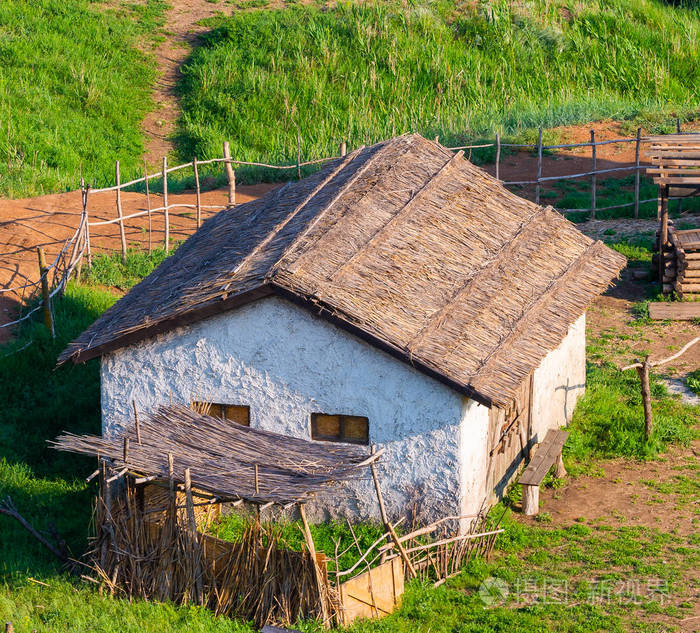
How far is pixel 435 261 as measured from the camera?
12258mm

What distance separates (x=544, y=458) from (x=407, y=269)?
10.1ft

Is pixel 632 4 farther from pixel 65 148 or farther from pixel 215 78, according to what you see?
pixel 65 148

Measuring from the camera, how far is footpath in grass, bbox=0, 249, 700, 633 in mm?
10016

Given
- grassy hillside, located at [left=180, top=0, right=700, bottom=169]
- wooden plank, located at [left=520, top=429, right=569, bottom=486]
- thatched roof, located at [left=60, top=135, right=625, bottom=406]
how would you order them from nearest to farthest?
thatched roof, located at [left=60, top=135, right=625, bottom=406]
wooden plank, located at [left=520, top=429, right=569, bottom=486]
grassy hillside, located at [left=180, top=0, right=700, bottom=169]

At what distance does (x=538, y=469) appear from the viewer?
40.9 ft

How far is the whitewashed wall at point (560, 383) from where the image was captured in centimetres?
1370

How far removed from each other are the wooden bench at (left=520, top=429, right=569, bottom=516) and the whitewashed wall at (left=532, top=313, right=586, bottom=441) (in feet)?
1.21

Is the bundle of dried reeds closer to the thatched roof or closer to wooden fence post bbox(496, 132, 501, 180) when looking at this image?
the thatched roof

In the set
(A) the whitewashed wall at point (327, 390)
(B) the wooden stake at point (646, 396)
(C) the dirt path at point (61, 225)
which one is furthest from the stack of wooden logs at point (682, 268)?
(C) the dirt path at point (61, 225)

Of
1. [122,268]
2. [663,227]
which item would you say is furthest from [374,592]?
[663,227]

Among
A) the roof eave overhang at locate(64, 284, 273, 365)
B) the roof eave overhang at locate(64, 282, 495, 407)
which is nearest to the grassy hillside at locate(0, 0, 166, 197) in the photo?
the roof eave overhang at locate(64, 284, 273, 365)

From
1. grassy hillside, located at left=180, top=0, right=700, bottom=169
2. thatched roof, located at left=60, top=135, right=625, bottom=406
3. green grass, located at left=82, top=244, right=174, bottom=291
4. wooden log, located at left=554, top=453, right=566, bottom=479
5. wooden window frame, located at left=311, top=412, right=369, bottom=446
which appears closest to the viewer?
thatched roof, located at left=60, top=135, right=625, bottom=406

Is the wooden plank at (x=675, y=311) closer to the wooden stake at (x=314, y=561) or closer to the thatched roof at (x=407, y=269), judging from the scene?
the thatched roof at (x=407, y=269)

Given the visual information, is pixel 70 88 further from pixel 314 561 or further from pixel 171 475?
pixel 314 561
